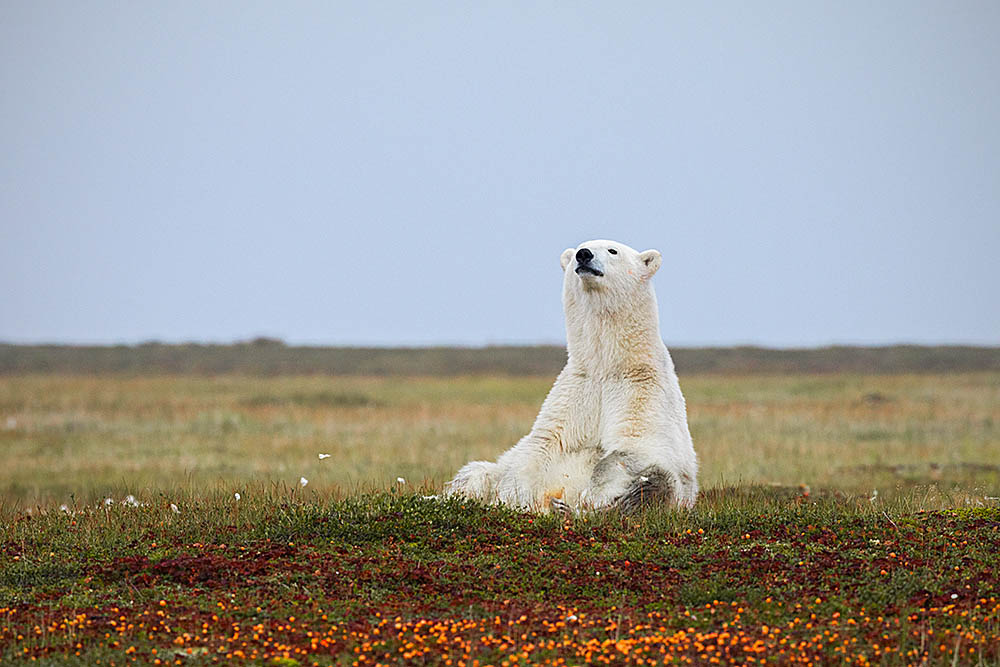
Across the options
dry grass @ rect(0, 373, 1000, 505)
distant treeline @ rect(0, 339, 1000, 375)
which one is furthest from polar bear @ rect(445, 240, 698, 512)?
distant treeline @ rect(0, 339, 1000, 375)

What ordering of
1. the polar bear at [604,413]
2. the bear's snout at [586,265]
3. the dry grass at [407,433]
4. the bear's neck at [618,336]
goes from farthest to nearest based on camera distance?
the dry grass at [407,433]
the bear's neck at [618,336]
the bear's snout at [586,265]
the polar bear at [604,413]

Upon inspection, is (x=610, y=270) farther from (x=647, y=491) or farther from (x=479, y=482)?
(x=479, y=482)

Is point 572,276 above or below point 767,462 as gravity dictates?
above

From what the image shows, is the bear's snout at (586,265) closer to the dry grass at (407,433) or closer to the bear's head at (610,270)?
the bear's head at (610,270)

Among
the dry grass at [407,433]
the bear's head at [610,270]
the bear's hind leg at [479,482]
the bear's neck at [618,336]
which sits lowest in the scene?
the dry grass at [407,433]

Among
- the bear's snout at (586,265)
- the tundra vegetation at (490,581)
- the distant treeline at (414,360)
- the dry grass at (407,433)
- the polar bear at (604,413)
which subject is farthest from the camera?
the distant treeline at (414,360)

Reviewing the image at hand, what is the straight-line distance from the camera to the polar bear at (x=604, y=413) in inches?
420

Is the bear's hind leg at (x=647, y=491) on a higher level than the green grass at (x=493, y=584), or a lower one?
higher

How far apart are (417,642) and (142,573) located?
2.83 metres

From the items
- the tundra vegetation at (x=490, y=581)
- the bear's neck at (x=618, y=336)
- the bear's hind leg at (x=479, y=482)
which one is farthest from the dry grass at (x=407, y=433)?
the bear's neck at (x=618, y=336)

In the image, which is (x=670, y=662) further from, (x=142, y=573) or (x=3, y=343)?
(x=3, y=343)

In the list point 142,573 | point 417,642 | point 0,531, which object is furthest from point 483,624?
point 0,531

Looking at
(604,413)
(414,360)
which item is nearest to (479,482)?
(604,413)

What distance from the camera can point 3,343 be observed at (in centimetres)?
6469
